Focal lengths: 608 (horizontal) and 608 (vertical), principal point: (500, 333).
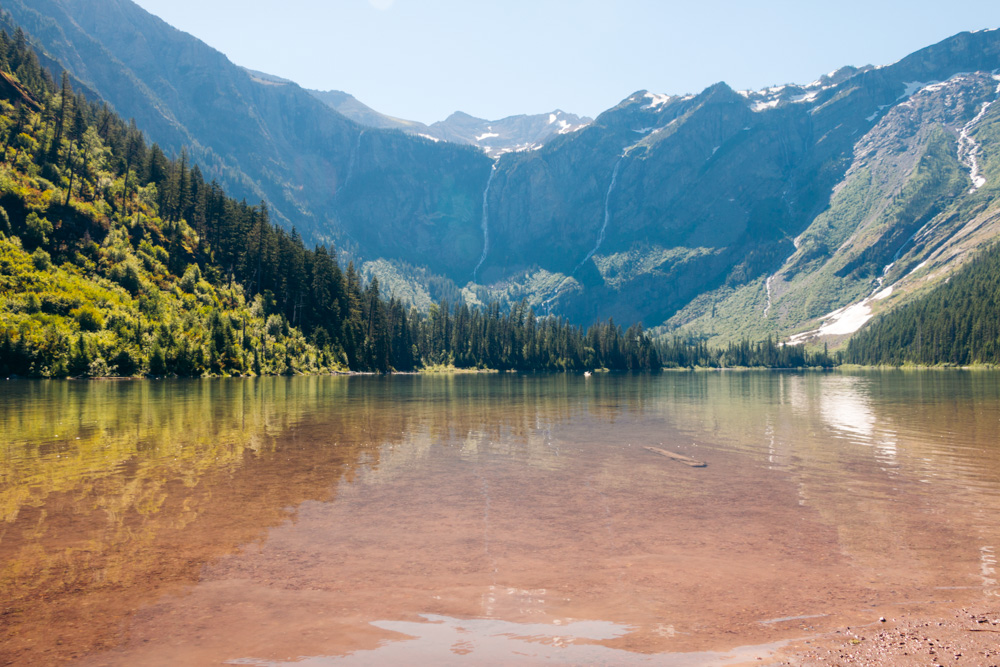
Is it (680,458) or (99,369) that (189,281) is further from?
(680,458)

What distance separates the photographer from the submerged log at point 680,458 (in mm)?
28833

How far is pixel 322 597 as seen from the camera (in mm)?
12523

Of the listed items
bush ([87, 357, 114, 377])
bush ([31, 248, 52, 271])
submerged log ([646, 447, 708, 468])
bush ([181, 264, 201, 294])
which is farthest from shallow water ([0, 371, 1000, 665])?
bush ([181, 264, 201, 294])

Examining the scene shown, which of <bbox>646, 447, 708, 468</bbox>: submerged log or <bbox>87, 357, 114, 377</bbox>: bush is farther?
<bbox>87, 357, 114, 377</bbox>: bush

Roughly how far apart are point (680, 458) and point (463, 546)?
1730 centimetres

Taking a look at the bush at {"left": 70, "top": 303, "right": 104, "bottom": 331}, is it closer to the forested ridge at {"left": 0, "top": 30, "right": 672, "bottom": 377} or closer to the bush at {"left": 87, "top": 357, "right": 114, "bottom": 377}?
the forested ridge at {"left": 0, "top": 30, "right": 672, "bottom": 377}

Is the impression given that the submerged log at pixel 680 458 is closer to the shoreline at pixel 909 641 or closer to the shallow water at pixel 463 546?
the shallow water at pixel 463 546

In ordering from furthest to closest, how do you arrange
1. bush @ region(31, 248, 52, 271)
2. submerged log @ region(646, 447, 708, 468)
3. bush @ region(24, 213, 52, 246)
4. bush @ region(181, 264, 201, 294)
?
bush @ region(181, 264, 201, 294)
bush @ region(24, 213, 52, 246)
bush @ region(31, 248, 52, 271)
submerged log @ region(646, 447, 708, 468)

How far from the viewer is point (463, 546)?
634 inches

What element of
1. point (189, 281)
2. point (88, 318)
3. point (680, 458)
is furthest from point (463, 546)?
point (189, 281)

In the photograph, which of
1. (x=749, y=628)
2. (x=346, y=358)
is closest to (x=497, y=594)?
(x=749, y=628)

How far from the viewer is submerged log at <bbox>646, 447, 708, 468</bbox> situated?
94.6 feet

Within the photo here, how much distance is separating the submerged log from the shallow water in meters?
0.58

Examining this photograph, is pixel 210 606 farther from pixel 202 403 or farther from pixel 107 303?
pixel 107 303
